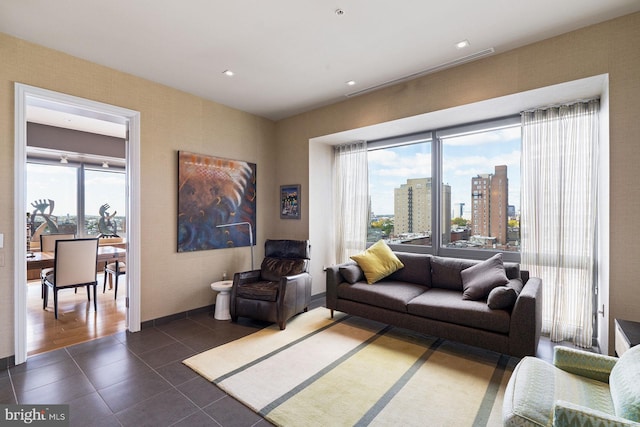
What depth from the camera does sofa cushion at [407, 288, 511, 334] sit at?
2.67 metres

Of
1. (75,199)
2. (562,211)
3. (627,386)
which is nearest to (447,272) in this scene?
(562,211)

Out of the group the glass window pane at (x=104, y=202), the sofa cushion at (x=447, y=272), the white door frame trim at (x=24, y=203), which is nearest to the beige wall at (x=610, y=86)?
the sofa cushion at (x=447, y=272)

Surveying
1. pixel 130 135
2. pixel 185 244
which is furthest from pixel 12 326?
pixel 130 135

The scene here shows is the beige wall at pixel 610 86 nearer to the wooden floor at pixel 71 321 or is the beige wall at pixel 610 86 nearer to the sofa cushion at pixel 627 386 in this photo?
the sofa cushion at pixel 627 386

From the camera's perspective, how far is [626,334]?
6.79 ft

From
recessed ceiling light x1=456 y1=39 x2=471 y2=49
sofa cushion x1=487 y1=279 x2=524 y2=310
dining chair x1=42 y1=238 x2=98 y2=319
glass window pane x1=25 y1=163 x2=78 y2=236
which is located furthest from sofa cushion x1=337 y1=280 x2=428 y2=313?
glass window pane x1=25 y1=163 x2=78 y2=236

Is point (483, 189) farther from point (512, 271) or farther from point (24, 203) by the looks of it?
point (24, 203)

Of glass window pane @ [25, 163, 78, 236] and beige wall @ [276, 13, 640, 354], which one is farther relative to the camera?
glass window pane @ [25, 163, 78, 236]

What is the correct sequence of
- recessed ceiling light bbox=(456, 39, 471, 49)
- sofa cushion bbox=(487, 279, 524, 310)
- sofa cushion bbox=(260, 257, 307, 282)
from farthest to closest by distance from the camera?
sofa cushion bbox=(260, 257, 307, 282) < recessed ceiling light bbox=(456, 39, 471, 49) < sofa cushion bbox=(487, 279, 524, 310)

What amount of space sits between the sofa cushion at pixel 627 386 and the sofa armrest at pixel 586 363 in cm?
11

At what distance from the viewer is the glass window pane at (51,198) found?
5.92 meters

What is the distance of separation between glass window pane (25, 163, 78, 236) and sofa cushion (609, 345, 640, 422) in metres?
8.24

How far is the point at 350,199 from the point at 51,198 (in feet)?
20.2

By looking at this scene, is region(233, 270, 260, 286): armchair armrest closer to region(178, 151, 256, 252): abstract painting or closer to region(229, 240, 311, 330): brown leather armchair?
region(229, 240, 311, 330): brown leather armchair
